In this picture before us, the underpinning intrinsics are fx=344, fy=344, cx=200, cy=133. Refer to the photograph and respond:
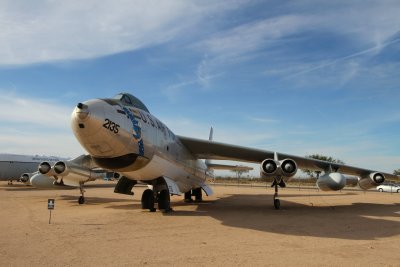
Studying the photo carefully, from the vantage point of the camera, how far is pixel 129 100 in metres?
12.2

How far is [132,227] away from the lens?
1021 centimetres

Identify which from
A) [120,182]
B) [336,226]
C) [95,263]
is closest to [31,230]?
[95,263]

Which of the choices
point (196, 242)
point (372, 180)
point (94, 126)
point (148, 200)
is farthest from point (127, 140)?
point (372, 180)

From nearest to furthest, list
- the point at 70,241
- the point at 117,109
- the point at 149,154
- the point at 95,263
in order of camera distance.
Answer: the point at 95,263 < the point at 70,241 < the point at 117,109 < the point at 149,154

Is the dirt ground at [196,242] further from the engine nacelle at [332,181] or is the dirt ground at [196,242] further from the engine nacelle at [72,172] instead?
the engine nacelle at [72,172]

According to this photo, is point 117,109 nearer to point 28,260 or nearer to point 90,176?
point 28,260

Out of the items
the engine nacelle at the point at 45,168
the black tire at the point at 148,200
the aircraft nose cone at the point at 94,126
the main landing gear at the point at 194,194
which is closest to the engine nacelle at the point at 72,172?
Result: the engine nacelle at the point at 45,168

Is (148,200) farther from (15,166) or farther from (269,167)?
(15,166)

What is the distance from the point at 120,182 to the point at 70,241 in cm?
712

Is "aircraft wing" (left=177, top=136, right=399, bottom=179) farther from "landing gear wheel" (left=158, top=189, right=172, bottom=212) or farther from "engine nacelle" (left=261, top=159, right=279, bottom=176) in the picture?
"landing gear wheel" (left=158, top=189, right=172, bottom=212)

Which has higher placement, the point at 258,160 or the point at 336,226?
the point at 258,160

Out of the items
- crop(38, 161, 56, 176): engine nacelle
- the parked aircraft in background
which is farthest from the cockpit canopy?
the parked aircraft in background

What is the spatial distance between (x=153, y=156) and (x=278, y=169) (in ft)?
18.8

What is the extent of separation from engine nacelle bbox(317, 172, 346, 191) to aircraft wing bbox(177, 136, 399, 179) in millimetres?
1238
